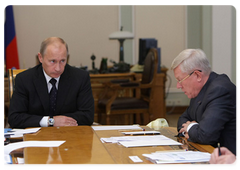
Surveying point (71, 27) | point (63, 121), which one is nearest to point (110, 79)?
point (71, 27)

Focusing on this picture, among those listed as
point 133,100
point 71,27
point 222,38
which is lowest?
point 133,100

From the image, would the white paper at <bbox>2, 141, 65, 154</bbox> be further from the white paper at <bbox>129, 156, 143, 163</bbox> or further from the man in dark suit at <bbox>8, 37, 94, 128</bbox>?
the man in dark suit at <bbox>8, 37, 94, 128</bbox>

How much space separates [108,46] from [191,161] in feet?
19.8

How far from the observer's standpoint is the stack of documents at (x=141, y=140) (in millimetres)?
1887

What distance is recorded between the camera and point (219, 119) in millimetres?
1894

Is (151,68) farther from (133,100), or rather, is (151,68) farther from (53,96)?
(53,96)

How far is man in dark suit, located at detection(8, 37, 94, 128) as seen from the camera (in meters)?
2.74

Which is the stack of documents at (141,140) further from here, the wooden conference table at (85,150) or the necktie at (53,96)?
the necktie at (53,96)

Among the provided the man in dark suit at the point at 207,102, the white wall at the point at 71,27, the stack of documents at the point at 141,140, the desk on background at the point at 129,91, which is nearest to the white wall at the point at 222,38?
the desk on background at the point at 129,91

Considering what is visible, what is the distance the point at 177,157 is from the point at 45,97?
1.58m

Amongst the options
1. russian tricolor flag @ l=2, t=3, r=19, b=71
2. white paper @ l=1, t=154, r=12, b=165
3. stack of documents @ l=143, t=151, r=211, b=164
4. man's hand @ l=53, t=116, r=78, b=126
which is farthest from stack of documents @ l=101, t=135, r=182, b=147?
russian tricolor flag @ l=2, t=3, r=19, b=71

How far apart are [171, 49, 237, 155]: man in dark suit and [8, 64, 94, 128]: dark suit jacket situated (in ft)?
3.15

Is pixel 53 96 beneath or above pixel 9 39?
beneath

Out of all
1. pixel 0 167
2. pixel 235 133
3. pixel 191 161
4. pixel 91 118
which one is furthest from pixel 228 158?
pixel 91 118
